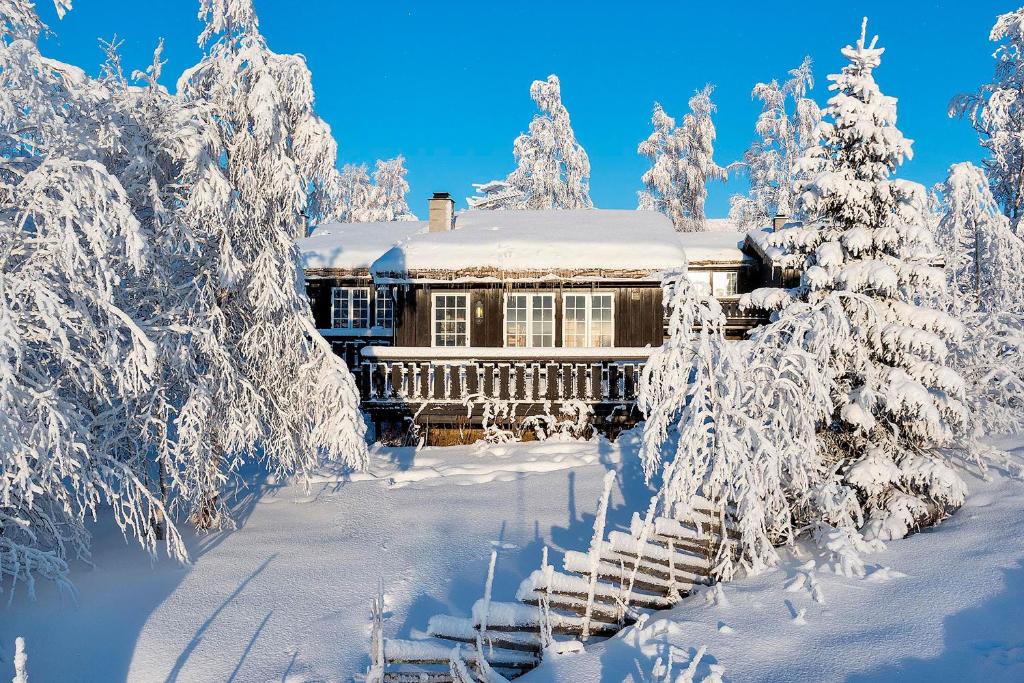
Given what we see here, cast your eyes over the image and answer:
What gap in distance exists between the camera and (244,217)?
931cm

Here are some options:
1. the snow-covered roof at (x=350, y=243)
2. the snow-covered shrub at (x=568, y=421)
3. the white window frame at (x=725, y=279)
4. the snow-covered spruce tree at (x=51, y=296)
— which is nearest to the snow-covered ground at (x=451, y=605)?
the snow-covered spruce tree at (x=51, y=296)

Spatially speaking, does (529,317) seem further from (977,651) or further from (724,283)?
(977,651)

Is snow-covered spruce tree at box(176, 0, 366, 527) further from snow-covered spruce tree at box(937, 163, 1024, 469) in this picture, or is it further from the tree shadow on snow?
snow-covered spruce tree at box(937, 163, 1024, 469)

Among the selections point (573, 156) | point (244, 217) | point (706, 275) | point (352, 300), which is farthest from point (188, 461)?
point (573, 156)

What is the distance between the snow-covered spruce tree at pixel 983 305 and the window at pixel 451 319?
968 cm

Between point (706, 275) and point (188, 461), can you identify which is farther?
point (706, 275)

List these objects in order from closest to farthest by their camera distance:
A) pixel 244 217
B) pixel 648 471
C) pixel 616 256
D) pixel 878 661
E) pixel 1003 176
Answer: pixel 878 661, pixel 648 471, pixel 244 217, pixel 616 256, pixel 1003 176

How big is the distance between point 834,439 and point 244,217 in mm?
8780

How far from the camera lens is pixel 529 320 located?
16.0 m

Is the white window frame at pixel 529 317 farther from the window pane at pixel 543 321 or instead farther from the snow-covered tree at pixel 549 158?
the snow-covered tree at pixel 549 158

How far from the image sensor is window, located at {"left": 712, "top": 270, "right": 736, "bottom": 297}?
24000 millimetres

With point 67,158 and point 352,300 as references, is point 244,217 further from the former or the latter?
point 352,300

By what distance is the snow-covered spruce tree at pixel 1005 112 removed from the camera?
707 inches

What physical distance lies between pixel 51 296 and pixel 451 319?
33.0 ft
